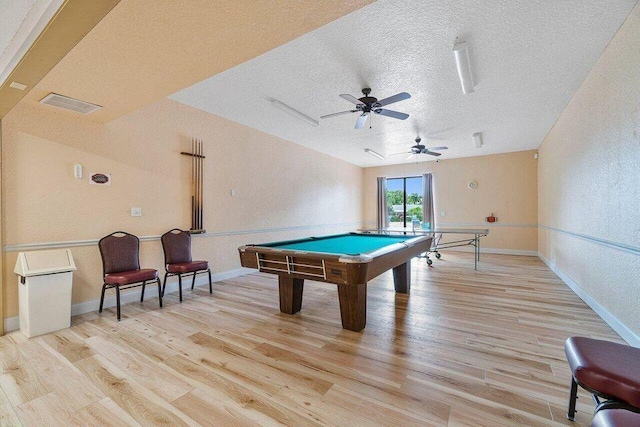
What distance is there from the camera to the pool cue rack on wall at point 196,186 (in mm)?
4164

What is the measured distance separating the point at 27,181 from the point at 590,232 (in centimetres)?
610

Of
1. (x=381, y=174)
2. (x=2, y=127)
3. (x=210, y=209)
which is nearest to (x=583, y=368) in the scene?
(x=210, y=209)


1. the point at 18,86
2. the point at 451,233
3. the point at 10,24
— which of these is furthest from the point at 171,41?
the point at 451,233

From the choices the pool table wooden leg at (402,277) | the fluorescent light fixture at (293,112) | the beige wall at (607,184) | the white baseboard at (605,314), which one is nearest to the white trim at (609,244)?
the beige wall at (607,184)

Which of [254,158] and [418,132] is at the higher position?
[418,132]

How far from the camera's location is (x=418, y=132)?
543 cm

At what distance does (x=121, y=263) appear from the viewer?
322 centimetres

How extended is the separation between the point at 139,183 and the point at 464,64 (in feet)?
13.3

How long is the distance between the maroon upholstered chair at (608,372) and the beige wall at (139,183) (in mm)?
4236

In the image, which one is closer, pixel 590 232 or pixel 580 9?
pixel 580 9

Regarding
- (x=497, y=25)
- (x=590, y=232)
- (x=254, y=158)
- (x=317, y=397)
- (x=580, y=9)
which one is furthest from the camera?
(x=254, y=158)

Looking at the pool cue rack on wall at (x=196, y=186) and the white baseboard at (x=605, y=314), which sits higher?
the pool cue rack on wall at (x=196, y=186)

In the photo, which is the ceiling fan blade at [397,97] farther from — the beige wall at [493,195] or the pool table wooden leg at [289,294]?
the beige wall at [493,195]

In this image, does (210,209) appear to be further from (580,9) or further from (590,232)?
(590,232)
